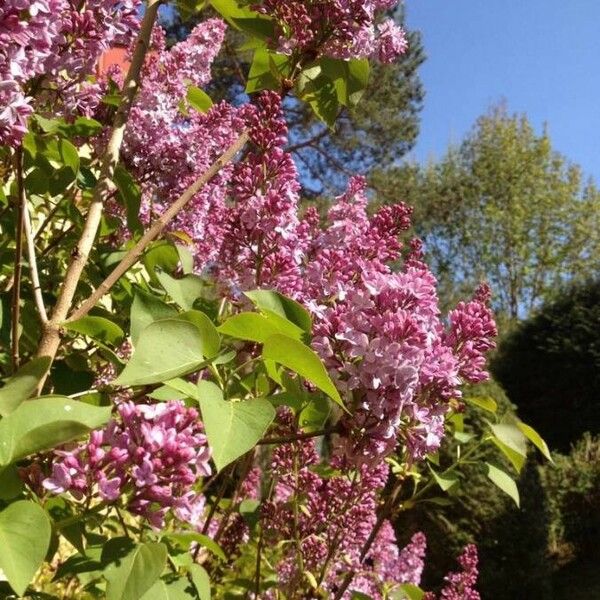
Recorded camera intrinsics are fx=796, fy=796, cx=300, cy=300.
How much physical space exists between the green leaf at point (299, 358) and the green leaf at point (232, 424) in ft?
0.18

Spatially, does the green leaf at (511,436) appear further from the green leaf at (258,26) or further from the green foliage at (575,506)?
the green foliage at (575,506)

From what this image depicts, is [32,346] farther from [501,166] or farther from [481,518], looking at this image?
[501,166]

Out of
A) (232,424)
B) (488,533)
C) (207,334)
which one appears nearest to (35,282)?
(207,334)

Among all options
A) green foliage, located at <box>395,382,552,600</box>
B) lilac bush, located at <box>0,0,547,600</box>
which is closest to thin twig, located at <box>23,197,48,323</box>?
lilac bush, located at <box>0,0,547,600</box>

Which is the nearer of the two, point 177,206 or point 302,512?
point 177,206

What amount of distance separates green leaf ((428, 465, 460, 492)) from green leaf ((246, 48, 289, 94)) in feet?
2.67

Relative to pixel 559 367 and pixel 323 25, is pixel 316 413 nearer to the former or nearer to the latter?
pixel 323 25

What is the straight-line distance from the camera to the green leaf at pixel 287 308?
111 cm

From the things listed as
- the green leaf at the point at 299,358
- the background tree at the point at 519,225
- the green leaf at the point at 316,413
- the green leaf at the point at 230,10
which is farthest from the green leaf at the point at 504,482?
the background tree at the point at 519,225

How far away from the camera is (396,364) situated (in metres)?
1.10

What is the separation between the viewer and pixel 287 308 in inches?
45.1

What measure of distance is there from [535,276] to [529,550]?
2117cm

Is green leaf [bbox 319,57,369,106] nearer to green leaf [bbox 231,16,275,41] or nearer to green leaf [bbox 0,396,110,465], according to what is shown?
green leaf [bbox 231,16,275,41]

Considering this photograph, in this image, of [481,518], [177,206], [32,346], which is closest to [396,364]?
[177,206]
